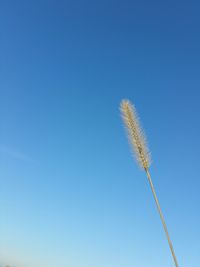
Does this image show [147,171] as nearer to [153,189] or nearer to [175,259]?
[153,189]

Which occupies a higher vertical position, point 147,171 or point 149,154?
point 149,154

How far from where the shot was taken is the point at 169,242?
602 centimetres

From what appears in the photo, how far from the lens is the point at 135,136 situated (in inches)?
343

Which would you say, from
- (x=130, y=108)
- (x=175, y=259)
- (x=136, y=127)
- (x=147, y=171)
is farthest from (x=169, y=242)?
(x=130, y=108)

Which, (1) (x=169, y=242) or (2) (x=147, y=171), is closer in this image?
(1) (x=169, y=242)

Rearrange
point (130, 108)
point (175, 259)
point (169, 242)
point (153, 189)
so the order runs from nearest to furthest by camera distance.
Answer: point (175, 259) < point (169, 242) < point (153, 189) < point (130, 108)

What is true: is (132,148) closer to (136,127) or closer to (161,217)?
(136,127)

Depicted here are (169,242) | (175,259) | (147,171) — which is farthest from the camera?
(147,171)

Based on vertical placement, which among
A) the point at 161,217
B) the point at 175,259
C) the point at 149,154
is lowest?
the point at 175,259

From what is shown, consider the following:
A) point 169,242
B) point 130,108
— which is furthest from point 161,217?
point 130,108

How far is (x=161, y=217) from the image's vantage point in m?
6.34

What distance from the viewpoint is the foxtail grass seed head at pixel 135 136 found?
8092 millimetres

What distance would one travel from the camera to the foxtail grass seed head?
8092mm

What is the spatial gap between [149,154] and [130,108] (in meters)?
1.61
